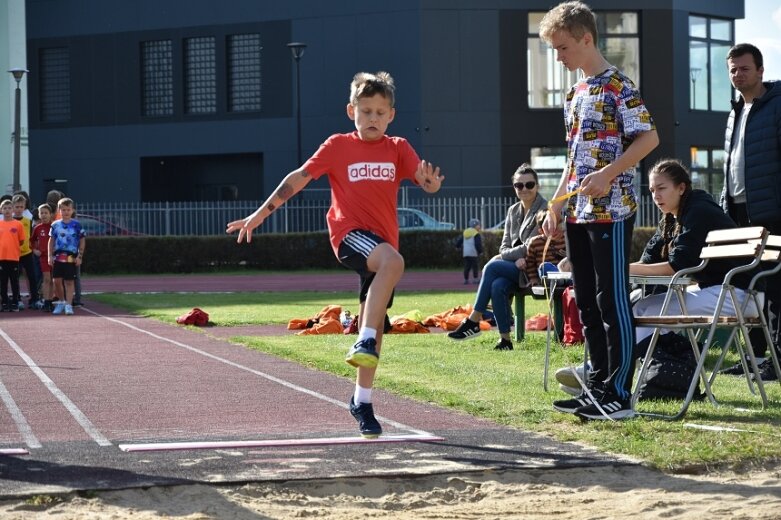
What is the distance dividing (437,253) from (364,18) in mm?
9425

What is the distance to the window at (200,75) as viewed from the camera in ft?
147

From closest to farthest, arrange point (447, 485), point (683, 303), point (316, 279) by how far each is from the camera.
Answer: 1. point (447, 485)
2. point (683, 303)
3. point (316, 279)

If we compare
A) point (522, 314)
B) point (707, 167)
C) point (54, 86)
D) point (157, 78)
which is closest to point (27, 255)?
point (522, 314)

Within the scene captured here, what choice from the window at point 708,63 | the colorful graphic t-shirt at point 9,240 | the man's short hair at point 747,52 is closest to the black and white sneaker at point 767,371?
the man's short hair at point 747,52

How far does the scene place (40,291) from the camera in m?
23.1

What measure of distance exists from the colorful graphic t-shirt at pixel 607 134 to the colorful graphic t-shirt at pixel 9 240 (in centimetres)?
1503

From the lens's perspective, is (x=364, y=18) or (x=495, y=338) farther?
(x=364, y=18)

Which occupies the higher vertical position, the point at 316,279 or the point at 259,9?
the point at 259,9

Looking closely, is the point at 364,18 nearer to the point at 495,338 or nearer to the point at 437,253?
the point at 437,253

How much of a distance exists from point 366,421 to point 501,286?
550cm

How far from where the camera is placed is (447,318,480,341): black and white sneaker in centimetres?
1138

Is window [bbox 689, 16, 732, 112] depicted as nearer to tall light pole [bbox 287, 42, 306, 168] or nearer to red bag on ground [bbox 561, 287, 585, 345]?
tall light pole [bbox 287, 42, 306, 168]

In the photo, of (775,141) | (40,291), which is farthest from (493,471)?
(40,291)

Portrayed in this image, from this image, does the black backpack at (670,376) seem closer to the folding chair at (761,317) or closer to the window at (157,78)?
the folding chair at (761,317)
